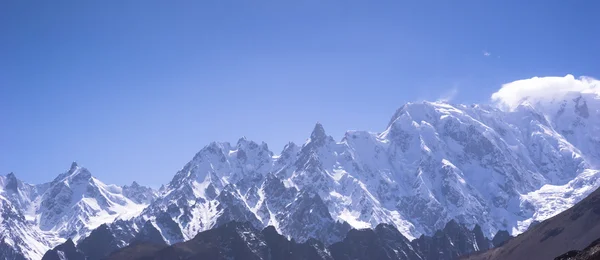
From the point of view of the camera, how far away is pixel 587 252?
200 feet

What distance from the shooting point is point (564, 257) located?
205 ft

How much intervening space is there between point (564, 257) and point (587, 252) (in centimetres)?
230
